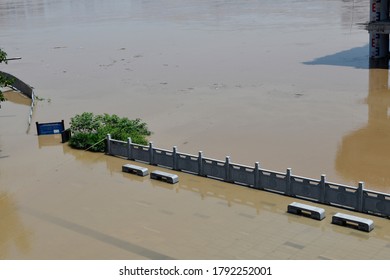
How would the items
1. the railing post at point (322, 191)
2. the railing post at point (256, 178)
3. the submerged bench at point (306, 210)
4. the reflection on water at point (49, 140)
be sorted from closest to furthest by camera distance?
the submerged bench at point (306, 210)
the railing post at point (322, 191)
the railing post at point (256, 178)
the reflection on water at point (49, 140)

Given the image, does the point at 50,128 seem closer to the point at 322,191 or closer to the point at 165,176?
the point at 165,176

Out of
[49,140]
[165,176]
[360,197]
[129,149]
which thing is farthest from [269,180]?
[49,140]

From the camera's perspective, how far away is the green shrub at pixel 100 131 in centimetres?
2700

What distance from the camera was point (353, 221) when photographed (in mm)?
17375

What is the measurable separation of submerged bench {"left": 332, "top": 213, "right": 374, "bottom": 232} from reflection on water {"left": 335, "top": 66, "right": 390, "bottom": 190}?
15.6 ft

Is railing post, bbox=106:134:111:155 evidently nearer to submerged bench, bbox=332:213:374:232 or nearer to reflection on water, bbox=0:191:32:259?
reflection on water, bbox=0:191:32:259

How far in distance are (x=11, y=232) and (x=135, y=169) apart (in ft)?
19.9

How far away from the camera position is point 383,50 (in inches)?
1964

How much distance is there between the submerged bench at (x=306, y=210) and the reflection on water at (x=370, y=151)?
4626mm

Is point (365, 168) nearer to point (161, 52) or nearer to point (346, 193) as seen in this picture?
point (346, 193)

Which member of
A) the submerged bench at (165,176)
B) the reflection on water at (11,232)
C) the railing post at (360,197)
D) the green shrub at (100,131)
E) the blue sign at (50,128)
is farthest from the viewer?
the blue sign at (50,128)

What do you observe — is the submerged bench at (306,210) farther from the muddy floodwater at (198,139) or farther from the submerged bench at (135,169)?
the submerged bench at (135,169)

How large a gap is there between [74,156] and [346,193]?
13205 mm

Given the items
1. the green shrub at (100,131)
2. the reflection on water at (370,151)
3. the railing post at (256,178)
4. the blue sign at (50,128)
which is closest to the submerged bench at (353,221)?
the railing post at (256,178)
